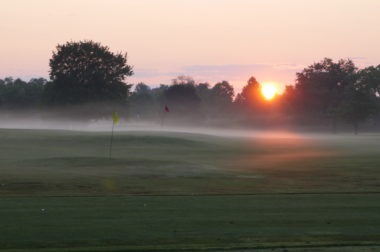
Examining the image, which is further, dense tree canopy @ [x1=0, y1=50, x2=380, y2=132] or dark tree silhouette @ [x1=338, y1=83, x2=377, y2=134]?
dark tree silhouette @ [x1=338, y1=83, x2=377, y2=134]

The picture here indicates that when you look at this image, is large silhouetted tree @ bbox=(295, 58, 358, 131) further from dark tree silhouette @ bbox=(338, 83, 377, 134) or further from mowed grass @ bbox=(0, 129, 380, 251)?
mowed grass @ bbox=(0, 129, 380, 251)

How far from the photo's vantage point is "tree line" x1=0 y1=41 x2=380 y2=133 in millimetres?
108188

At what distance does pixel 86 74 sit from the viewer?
109 metres

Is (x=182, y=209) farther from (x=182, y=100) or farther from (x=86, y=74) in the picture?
(x=182, y=100)

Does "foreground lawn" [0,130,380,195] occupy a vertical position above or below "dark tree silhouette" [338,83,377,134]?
below

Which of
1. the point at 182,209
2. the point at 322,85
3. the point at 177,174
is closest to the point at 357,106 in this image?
the point at 322,85

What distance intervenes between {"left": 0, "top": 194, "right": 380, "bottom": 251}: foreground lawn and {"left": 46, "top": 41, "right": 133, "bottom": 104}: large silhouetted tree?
89.2 metres

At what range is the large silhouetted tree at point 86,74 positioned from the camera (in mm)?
107188

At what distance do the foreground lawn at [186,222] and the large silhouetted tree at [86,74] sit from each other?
89.2 meters

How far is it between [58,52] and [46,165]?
76749mm

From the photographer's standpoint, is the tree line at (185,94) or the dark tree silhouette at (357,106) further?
the dark tree silhouette at (357,106)

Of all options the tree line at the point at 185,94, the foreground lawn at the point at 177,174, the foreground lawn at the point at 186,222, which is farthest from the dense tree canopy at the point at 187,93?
the foreground lawn at the point at 186,222

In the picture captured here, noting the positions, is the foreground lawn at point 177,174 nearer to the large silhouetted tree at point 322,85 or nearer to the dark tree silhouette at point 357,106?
the dark tree silhouette at point 357,106

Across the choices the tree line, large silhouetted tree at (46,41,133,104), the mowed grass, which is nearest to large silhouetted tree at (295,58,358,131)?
the tree line
